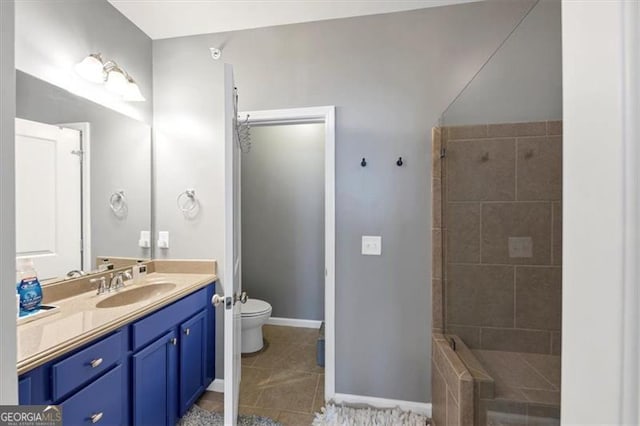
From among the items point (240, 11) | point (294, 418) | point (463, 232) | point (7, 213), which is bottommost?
point (294, 418)

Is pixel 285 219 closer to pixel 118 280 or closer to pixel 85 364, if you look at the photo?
pixel 118 280

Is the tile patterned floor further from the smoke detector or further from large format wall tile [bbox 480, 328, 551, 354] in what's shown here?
the smoke detector

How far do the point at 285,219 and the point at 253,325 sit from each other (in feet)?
4.12

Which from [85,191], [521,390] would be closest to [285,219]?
[85,191]

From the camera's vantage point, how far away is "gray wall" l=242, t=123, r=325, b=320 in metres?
3.12

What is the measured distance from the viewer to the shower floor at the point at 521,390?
1121 millimetres

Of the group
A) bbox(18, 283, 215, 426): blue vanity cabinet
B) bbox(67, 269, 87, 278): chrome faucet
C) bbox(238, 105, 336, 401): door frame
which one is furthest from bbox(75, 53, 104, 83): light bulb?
bbox(18, 283, 215, 426): blue vanity cabinet

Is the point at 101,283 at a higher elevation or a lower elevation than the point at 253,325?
higher

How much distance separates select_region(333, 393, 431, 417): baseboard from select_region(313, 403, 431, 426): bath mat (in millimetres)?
28

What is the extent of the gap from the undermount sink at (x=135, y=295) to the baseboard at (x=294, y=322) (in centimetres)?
163

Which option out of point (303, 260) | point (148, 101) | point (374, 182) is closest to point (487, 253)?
point (374, 182)

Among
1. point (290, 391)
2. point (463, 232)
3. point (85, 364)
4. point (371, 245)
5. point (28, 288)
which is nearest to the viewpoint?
point (85, 364)

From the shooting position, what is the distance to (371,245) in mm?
1875

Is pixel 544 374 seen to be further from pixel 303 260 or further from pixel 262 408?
pixel 303 260
